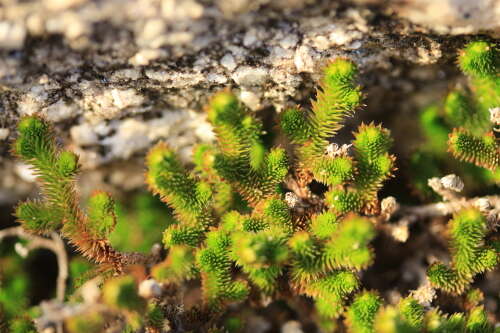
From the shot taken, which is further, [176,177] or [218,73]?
[218,73]

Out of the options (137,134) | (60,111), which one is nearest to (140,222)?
(137,134)

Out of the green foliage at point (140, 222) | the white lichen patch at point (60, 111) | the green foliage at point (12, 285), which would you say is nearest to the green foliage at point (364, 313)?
the green foliage at point (140, 222)

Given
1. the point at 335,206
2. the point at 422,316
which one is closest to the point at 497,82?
the point at 335,206

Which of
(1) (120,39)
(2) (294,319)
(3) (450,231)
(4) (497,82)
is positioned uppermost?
(1) (120,39)

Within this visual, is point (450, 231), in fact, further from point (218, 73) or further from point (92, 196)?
point (92, 196)

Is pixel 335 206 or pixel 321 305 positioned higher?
pixel 335 206

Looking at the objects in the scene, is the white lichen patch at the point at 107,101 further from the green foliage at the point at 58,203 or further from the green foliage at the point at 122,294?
the green foliage at the point at 122,294

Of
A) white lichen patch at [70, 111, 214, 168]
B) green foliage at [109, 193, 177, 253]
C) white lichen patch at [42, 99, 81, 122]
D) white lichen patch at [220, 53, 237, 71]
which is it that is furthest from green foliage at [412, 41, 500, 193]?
white lichen patch at [42, 99, 81, 122]

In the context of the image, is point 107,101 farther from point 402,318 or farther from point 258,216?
point 402,318
